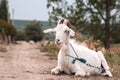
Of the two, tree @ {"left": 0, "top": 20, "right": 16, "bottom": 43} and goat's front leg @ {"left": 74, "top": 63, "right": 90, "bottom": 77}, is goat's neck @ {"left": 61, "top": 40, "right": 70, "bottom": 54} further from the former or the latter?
tree @ {"left": 0, "top": 20, "right": 16, "bottom": 43}

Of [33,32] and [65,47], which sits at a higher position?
[65,47]

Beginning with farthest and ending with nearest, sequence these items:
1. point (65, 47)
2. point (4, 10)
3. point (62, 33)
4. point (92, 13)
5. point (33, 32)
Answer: point (33, 32) → point (4, 10) → point (92, 13) → point (65, 47) → point (62, 33)

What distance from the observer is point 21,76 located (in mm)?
9547

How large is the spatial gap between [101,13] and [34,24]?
5491 cm

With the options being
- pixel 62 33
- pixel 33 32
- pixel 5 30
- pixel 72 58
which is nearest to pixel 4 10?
pixel 33 32

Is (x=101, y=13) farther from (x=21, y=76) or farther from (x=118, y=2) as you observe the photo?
(x=21, y=76)

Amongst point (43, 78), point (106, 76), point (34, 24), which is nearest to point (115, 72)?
point (106, 76)

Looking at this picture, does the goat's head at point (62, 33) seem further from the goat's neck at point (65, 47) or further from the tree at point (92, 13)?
the tree at point (92, 13)

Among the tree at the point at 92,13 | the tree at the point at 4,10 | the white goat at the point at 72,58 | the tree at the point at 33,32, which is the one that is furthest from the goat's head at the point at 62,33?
the tree at the point at 33,32

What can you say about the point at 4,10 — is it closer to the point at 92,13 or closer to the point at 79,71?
the point at 92,13

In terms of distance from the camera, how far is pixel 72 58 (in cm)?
957

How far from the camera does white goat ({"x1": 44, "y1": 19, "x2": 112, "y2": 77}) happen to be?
30.6ft

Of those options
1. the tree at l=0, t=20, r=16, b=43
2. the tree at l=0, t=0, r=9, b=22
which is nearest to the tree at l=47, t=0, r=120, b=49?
the tree at l=0, t=20, r=16, b=43

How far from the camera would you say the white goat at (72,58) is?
30.6 ft
